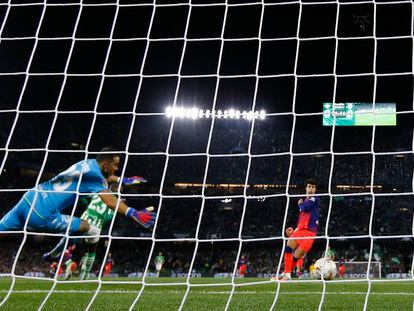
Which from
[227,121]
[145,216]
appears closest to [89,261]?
[145,216]

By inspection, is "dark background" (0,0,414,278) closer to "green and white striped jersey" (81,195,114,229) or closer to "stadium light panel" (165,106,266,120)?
"stadium light panel" (165,106,266,120)

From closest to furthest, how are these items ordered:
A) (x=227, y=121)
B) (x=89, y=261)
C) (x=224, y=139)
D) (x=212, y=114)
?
(x=212, y=114) → (x=89, y=261) → (x=224, y=139) → (x=227, y=121)

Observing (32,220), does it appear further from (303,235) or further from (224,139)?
(224,139)

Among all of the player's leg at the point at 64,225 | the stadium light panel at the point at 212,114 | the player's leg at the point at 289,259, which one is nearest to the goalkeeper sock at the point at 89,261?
the player's leg at the point at 64,225

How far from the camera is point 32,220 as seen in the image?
5434mm

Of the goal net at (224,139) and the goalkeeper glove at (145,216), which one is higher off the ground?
the goalkeeper glove at (145,216)

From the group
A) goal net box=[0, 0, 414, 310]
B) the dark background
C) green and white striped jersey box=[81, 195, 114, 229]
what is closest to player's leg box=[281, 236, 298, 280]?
green and white striped jersey box=[81, 195, 114, 229]

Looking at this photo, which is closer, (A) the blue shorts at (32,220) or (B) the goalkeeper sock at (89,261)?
(A) the blue shorts at (32,220)

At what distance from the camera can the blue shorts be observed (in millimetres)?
4707

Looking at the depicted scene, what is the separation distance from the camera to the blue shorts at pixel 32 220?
4707 mm

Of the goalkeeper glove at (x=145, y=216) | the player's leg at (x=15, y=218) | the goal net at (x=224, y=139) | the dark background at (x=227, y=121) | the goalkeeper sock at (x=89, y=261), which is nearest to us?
the player's leg at (x=15, y=218)

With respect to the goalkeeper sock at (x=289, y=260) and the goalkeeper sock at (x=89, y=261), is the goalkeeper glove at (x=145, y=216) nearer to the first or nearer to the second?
the goalkeeper sock at (x=289, y=260)

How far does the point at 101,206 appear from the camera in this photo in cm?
687

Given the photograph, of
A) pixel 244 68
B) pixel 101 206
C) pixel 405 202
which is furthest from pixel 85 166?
pixel 405 202
